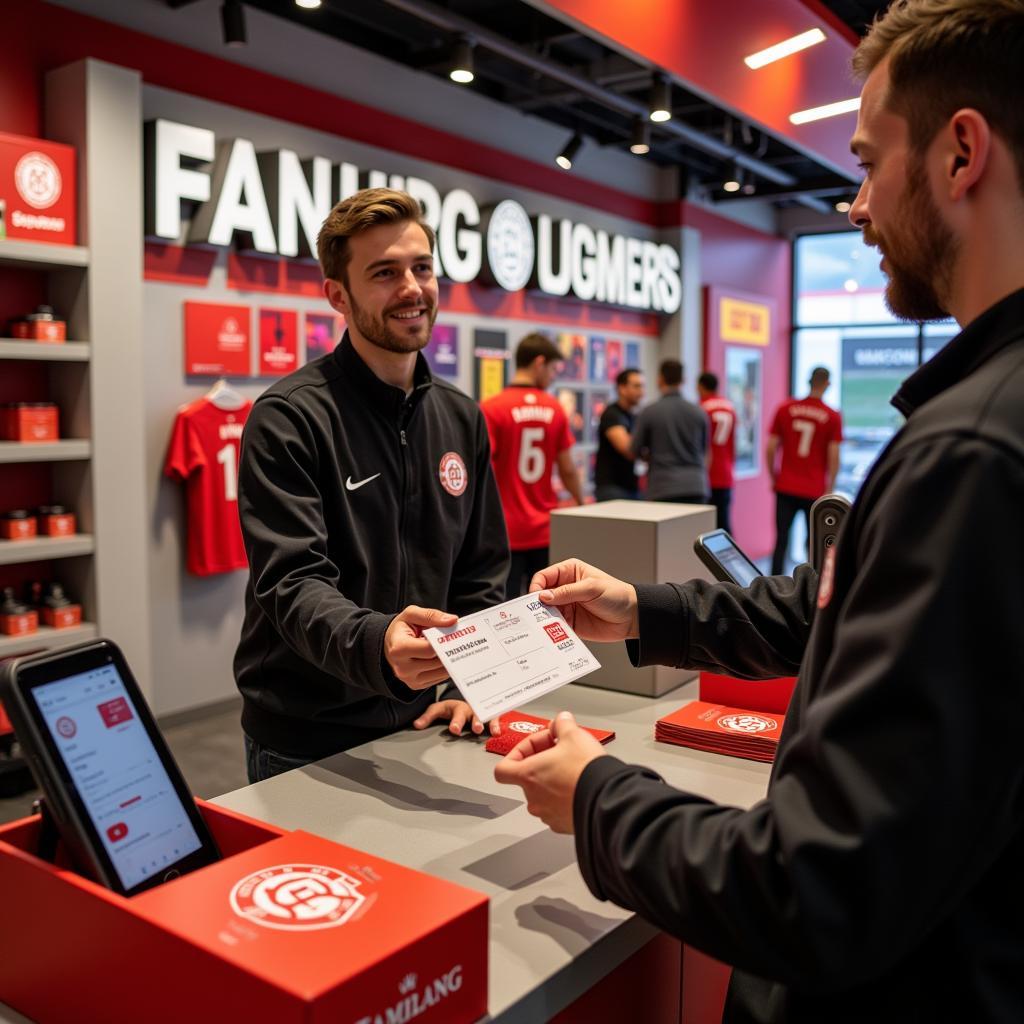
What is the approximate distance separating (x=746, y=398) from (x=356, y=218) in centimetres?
903

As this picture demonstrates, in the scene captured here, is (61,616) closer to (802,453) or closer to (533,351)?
(533,351)

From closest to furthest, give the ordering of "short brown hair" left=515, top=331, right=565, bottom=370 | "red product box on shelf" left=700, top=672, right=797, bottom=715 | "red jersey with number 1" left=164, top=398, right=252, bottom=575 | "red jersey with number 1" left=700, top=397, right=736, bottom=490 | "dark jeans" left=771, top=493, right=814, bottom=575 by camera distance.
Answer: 1. "red product box on shelf" left=700, top=672, right=797, bottom=715
2. "red jersey with number 1" left=164, top=398, right=252, bottom=575
3. "short brown hair" left=515, top=331, right=565, bottom=370
4. "dark jeans" left=771, top=493, right=814, bottom=575
5. "red jersey with number 1" left=700, top=397, right=736, bottom=490

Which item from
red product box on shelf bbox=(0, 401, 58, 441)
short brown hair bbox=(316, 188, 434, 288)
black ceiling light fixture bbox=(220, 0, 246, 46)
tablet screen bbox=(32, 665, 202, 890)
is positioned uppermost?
black ceiling light fixture bbox=(220, 0, 246, 46)

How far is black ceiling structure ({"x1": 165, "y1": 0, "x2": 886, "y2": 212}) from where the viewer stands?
5.48 meters

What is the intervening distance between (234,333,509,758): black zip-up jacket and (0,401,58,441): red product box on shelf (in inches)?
101

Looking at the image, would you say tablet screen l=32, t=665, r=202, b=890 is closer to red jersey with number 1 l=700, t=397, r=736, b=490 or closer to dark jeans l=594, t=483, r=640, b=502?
dark jeans l=594, t=483, r=640, b=502

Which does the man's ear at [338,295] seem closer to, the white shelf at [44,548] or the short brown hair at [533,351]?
the white shelf at [44,548]

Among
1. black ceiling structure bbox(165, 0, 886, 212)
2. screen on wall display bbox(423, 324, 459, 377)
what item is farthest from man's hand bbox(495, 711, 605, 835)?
screen on wall display bbox(423, 324, 459, 377)

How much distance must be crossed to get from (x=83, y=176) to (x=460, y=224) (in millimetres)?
2681

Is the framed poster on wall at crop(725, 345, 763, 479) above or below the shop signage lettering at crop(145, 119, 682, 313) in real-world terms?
below

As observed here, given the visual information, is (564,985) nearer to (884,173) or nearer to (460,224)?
(884,173)

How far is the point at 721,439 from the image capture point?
28.2ft

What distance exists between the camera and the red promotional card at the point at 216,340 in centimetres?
489

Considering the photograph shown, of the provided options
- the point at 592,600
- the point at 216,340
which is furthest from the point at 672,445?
the point at 592,600
